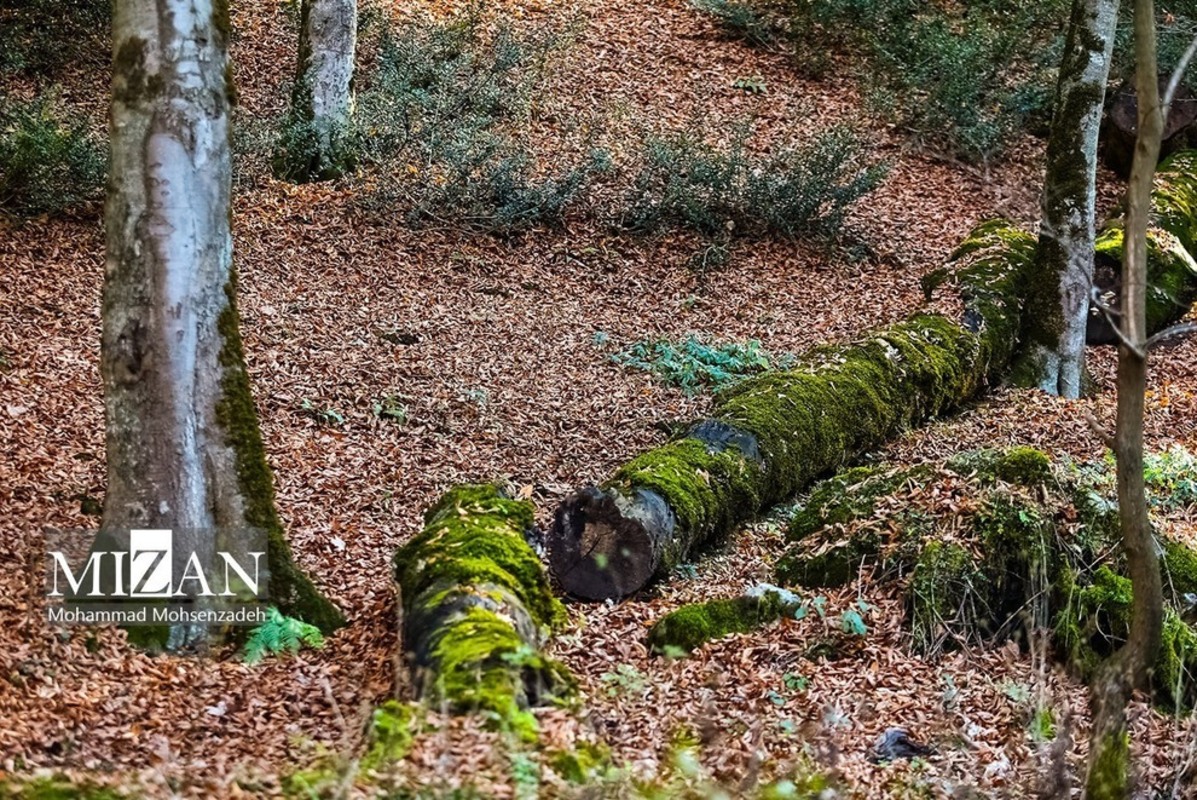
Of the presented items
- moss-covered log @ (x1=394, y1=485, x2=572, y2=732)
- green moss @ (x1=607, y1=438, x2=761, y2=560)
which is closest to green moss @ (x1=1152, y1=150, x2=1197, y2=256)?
green moss @ (x1=607, y1=438, x2=761, y2=560)

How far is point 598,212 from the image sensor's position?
526 inches

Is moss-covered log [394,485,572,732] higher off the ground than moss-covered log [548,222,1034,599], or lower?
lower

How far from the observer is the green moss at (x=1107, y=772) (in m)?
4.16

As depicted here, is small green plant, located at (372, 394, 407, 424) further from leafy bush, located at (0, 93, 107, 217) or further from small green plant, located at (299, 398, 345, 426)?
leafy bush, located at (0, 93, 107, 217)

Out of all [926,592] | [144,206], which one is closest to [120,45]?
[144,206]

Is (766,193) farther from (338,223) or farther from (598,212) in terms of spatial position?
(338,223)

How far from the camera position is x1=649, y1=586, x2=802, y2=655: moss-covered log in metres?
5.97

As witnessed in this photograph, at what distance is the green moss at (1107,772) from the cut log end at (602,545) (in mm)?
2876

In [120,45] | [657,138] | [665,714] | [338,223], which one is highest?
[657,138]

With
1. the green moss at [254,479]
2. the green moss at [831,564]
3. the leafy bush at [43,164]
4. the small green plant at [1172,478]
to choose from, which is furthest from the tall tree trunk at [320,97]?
the small green plant at [1172,478]

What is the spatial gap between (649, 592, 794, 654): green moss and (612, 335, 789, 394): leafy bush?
13.4ft

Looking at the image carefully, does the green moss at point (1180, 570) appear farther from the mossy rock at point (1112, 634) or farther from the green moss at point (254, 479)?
the green moss at point (254, 479)

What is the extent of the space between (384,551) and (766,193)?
798 cm

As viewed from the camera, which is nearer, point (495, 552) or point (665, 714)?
point (665, 714)
